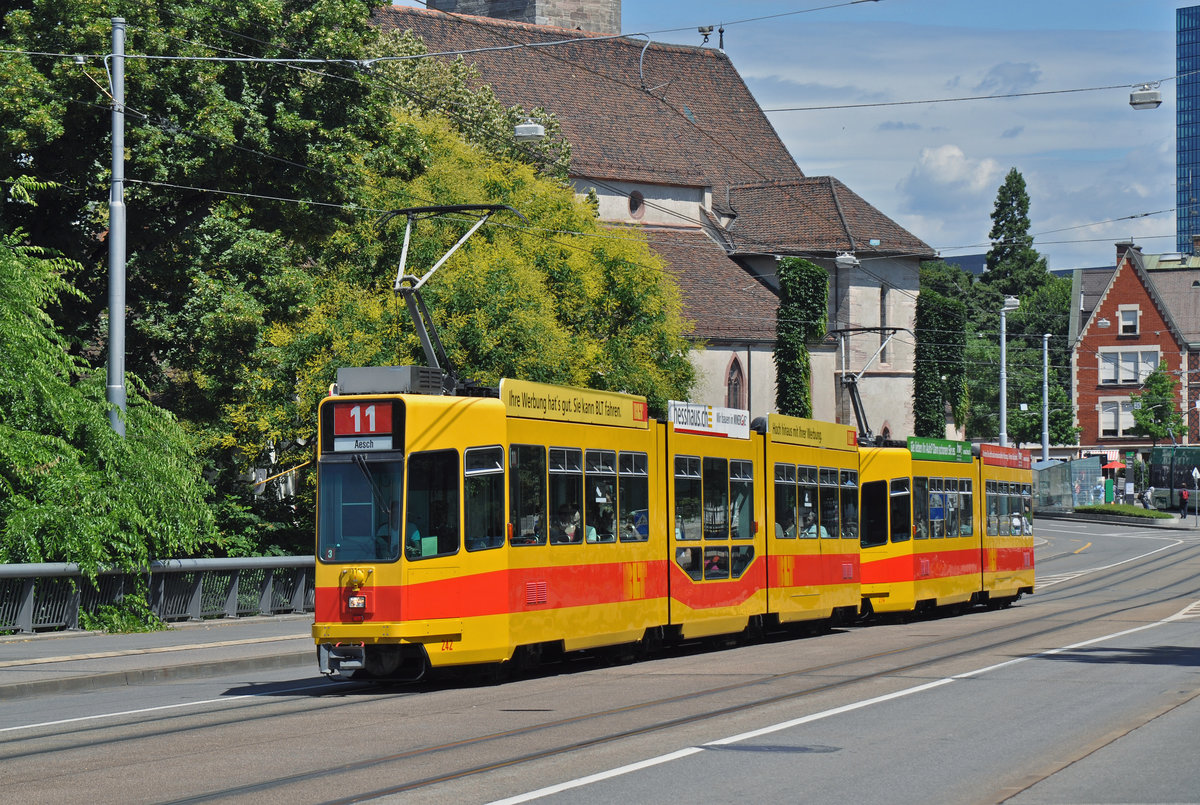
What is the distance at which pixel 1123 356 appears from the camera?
101m

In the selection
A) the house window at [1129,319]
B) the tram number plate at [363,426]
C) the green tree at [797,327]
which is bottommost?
the tram number plate at [363,426]

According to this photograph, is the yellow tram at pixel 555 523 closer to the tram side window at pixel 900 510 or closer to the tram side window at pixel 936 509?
the tram side window at pixel 900 510

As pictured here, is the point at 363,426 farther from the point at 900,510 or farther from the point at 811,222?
the point at 811,222

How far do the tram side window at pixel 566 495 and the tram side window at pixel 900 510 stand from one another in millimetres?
10518

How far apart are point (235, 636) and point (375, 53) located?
83.2 ft

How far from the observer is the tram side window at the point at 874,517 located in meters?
26.5

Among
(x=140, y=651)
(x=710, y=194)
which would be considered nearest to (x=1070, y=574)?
(x=140, y=651)

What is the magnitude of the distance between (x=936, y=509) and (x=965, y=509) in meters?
1.79

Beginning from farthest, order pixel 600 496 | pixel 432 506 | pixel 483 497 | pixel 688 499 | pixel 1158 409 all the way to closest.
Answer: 1. pixel 1158 409
2. pixel 688 499
3. pixel 600 496
4. pixel 483 497
5. pixel 432 506

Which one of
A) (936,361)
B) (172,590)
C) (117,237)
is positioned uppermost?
(936,361)

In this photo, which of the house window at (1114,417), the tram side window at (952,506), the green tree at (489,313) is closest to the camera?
the tram side window at (952,506)

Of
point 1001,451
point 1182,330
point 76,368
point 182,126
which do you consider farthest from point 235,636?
point 1182,330

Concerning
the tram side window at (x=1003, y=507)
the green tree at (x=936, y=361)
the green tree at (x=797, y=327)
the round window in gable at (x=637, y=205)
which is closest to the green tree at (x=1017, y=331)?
the green tree at (x=936, y=361)

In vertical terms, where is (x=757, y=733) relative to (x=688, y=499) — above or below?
below
